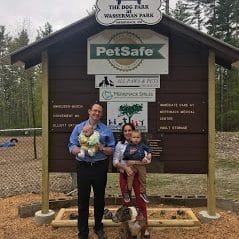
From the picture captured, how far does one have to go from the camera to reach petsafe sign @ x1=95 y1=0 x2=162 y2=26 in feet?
21.2

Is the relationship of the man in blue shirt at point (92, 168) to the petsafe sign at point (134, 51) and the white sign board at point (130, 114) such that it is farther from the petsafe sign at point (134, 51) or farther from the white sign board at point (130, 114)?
the petsafe sign at point (134, 51)

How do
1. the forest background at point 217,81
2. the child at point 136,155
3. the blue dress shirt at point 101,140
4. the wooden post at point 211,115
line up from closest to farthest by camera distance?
the blue dress shirt at point 101,140 → the child at point 136,155 → the wooden post at point 211,115 → the forest background at point 217,81

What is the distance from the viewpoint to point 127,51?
6867mm

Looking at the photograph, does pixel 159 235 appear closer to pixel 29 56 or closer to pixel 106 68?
pixel 106 68

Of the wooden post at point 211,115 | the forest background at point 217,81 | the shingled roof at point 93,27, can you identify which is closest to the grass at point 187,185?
the wooden post at point 211,115

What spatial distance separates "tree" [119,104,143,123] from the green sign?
80 centimetres

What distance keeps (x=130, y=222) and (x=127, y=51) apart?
2.76 m

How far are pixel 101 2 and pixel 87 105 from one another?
1.66m

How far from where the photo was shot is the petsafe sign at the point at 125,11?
21.2 ft

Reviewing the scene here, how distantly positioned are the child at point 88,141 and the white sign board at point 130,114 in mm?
1111

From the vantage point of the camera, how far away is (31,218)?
7434 mm

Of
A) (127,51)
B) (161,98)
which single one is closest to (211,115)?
(161,98)

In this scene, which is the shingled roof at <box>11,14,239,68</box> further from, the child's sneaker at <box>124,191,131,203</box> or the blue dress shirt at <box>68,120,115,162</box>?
the child's sneaker at <box>124,191,131,203</box>

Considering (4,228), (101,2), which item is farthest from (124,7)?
(4,228)
